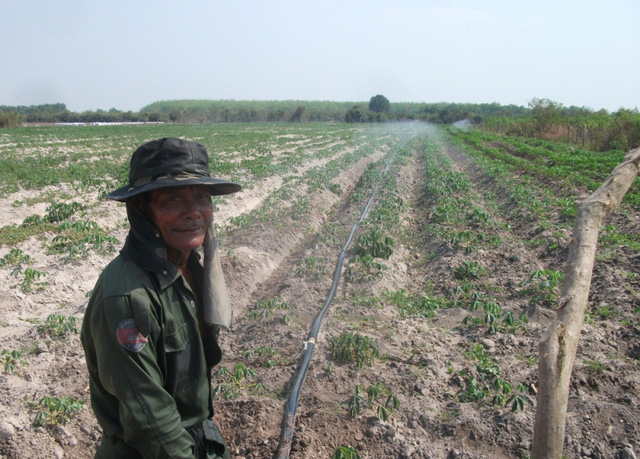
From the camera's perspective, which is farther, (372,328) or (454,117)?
(454,117)

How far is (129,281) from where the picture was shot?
1.57 m

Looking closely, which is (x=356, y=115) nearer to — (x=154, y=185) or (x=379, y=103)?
(x=379, y=103)

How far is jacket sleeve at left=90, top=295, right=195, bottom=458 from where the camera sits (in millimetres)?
1516

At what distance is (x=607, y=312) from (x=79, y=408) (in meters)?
5.20

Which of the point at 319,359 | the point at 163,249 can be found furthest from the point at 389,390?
the point at 163,249

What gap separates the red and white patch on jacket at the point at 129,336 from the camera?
151 cm

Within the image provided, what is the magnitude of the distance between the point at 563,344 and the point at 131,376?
2129mm

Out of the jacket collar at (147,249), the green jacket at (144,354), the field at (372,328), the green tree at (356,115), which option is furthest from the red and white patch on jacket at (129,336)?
the green tree at (356,115)

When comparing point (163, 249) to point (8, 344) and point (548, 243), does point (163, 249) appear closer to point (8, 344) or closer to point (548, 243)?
point (8, 344)

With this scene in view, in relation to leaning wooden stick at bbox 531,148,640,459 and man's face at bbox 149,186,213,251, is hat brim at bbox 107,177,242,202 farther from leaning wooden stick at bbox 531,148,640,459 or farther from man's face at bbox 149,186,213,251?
leaning wooden stick at bbox 531,148,640,459

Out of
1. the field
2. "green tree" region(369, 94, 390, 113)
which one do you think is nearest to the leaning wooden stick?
the field

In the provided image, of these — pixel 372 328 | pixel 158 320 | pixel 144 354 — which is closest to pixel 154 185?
pixel 158 320

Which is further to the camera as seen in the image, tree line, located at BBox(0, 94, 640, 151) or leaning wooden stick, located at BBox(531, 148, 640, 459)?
tree line, located at BBox(0, 94, 640, 151)

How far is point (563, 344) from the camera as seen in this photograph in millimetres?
2549
